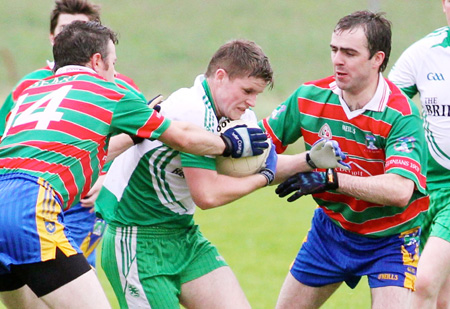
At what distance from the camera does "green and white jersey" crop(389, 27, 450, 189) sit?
609 cm

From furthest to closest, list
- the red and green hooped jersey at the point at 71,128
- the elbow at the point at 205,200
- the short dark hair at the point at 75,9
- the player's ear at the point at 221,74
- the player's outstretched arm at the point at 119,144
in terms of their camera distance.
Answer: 1. the short dark hair at the point at 75,9
2. the player's outstretched arm at the point at 119,144
3. the player's ear at the point at 221,74
4. the elbow at the point at 205,200
5. the red and green hooped jersey at the point at 71,128

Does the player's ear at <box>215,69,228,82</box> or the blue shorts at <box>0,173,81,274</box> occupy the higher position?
the player's ear at <box>215,69,228,82</box>

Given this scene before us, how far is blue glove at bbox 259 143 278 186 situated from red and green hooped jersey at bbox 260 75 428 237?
0.38m

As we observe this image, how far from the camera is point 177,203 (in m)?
5.02

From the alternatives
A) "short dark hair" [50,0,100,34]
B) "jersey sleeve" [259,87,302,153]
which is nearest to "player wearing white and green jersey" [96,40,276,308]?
"jersey sleeve" [259,87,302,153]

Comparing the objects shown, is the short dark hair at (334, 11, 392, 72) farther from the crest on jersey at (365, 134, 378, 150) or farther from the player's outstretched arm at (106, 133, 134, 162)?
the player's outstretched arm at (106, 133, 134, 162)

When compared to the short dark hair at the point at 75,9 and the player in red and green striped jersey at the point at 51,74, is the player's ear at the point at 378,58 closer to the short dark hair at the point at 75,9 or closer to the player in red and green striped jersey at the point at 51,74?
the player in red and green striped jersey at the point at 51,74

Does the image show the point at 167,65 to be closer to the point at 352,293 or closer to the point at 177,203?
the point at 352,293

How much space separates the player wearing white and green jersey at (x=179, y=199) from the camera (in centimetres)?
484

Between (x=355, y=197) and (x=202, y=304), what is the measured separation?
3.45 ft

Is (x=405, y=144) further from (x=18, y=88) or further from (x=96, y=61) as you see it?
(x=18, y=88)

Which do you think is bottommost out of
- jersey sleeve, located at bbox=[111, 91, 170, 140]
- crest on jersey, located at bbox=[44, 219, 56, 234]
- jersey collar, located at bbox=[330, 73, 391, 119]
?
crest on jersey, located at bbox=[44, 219, 56, 234]

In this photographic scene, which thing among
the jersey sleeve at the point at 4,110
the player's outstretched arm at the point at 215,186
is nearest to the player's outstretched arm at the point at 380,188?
the player's outstretched arm at the point at 215,186

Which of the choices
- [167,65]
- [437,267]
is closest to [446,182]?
[437,267]
